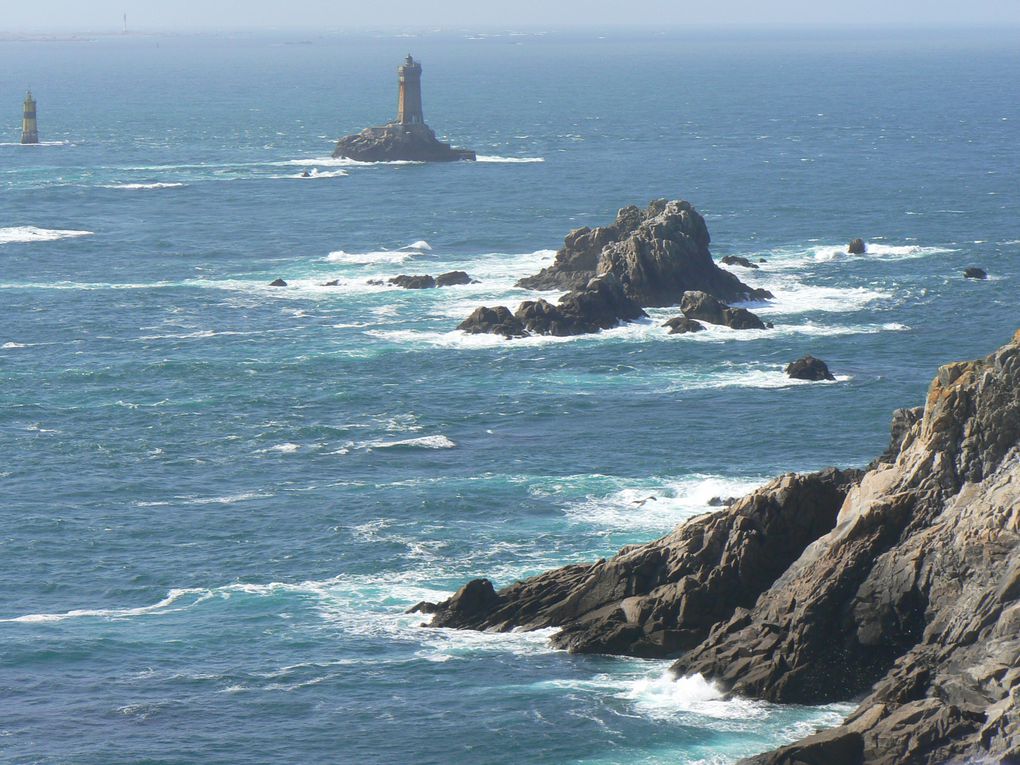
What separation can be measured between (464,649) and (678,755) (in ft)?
42.1

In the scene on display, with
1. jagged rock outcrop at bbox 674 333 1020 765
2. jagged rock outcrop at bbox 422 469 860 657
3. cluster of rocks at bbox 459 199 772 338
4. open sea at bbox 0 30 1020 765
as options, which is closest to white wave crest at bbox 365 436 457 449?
open sea at bbox 0 30 1020 765

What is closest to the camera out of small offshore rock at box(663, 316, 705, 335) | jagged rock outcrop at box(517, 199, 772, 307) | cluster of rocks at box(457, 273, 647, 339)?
small offshore rock at box(663, 316, 705, 335)

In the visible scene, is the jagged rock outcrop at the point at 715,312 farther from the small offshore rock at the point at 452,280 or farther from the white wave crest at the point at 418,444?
the white wave crest at the point at 418,444

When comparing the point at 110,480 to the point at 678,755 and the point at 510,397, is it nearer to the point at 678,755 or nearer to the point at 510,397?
the point at 510,397

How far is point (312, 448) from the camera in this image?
10131 cm

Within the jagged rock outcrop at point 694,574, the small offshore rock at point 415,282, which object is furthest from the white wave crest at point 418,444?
the small offshore rock at point 415,282

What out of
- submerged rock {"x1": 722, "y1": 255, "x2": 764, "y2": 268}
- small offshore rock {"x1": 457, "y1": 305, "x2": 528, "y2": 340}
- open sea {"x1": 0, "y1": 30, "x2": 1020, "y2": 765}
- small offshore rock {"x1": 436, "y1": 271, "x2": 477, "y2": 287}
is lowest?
open sea {"x1": 0, "y1": 30, "x2": 1020, "y2": 765}

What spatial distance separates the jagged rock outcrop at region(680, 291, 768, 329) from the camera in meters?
128

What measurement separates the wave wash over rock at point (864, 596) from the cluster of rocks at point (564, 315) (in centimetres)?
5587

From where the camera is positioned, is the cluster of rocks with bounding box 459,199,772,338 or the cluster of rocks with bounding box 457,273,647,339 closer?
the cluster of rocks with bounding box 457,273,647,339

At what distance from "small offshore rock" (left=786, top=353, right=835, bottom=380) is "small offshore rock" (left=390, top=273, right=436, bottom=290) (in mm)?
38841

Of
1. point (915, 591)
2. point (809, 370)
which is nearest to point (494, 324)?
point (809, 370)

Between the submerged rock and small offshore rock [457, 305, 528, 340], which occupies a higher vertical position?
the submerged rock

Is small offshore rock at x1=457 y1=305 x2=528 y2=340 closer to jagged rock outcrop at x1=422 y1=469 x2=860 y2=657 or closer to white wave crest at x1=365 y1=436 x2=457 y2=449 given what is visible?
white wave crest at x1=365 y1=436 x2=457 y2=449
